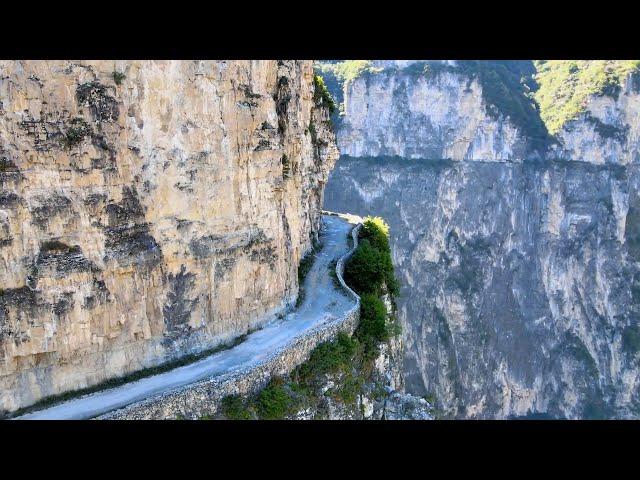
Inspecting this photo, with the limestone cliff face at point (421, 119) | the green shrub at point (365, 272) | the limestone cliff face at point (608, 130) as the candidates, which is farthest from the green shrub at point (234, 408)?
the limestone cliff face at point (608, 130)

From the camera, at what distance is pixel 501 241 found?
56.2 metres

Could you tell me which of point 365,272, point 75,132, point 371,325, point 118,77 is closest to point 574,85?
point 365,272

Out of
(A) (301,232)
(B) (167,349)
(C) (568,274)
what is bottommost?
(C) (568,274)

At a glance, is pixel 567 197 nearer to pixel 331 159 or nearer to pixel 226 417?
pixel 331 159

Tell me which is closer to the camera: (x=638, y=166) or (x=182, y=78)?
(x=182, y=78)

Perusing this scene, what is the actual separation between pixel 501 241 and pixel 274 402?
4530 cm

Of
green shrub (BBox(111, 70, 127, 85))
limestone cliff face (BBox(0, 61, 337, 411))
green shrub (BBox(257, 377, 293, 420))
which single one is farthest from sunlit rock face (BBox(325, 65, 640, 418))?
green shrub (BBox(111, 70, 127, 85))

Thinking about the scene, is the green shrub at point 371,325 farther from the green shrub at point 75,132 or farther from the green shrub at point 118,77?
the green shrub at point 118,77

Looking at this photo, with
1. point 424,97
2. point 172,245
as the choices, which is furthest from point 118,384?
point 424,97

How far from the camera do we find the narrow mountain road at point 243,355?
48.1ft

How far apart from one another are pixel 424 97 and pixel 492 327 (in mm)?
27495

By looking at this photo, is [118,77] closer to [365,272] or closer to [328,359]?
[328,359]

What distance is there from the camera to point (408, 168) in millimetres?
61844

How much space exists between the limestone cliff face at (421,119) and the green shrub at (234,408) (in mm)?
49769
